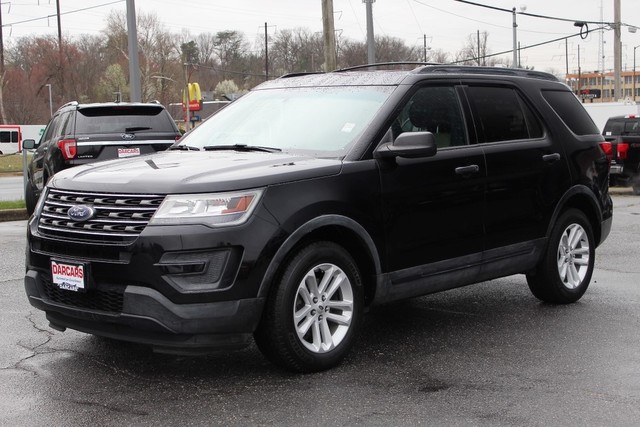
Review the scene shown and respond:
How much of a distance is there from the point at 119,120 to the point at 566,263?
22.7 feet

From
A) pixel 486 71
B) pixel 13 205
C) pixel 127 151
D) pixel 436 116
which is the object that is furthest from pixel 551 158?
pixel 13 205

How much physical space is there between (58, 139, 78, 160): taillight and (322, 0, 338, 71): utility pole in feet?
34.0

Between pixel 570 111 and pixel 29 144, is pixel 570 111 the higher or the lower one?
the higher one

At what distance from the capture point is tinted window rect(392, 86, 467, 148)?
551cm

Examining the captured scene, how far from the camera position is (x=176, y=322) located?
434 centimetres

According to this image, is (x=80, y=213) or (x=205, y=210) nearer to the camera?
(x=205, y=210)

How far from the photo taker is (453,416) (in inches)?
162

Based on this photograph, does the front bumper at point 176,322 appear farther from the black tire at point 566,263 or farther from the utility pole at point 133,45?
the utility pole at point 133,45

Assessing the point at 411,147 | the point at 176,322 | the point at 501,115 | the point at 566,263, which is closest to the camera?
the point at 176,322

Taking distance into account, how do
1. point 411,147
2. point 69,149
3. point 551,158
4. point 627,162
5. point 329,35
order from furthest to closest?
point 329,35, point 627,162, point 69,149, point 551,158, point 411,147

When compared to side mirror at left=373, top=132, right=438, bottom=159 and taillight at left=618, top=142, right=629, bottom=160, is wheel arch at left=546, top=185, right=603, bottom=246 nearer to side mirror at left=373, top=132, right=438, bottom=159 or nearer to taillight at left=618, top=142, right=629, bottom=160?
side mirror at left=373, top=132, right=438, bottom=159

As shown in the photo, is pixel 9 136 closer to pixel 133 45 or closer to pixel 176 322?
pixel 133 45

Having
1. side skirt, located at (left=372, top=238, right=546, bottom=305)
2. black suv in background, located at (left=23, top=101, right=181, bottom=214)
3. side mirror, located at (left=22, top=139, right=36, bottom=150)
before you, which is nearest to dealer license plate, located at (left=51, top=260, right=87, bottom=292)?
side skirt, located at (left=372, top=238, right=546, bottom=305)

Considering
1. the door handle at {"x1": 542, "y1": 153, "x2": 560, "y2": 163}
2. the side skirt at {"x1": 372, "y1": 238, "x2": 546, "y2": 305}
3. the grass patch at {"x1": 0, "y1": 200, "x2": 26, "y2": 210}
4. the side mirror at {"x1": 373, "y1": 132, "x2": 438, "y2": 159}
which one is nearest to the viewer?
the side mirror at {"x1": 373, "y1": 132, "x2": 438, "y2": 159}
